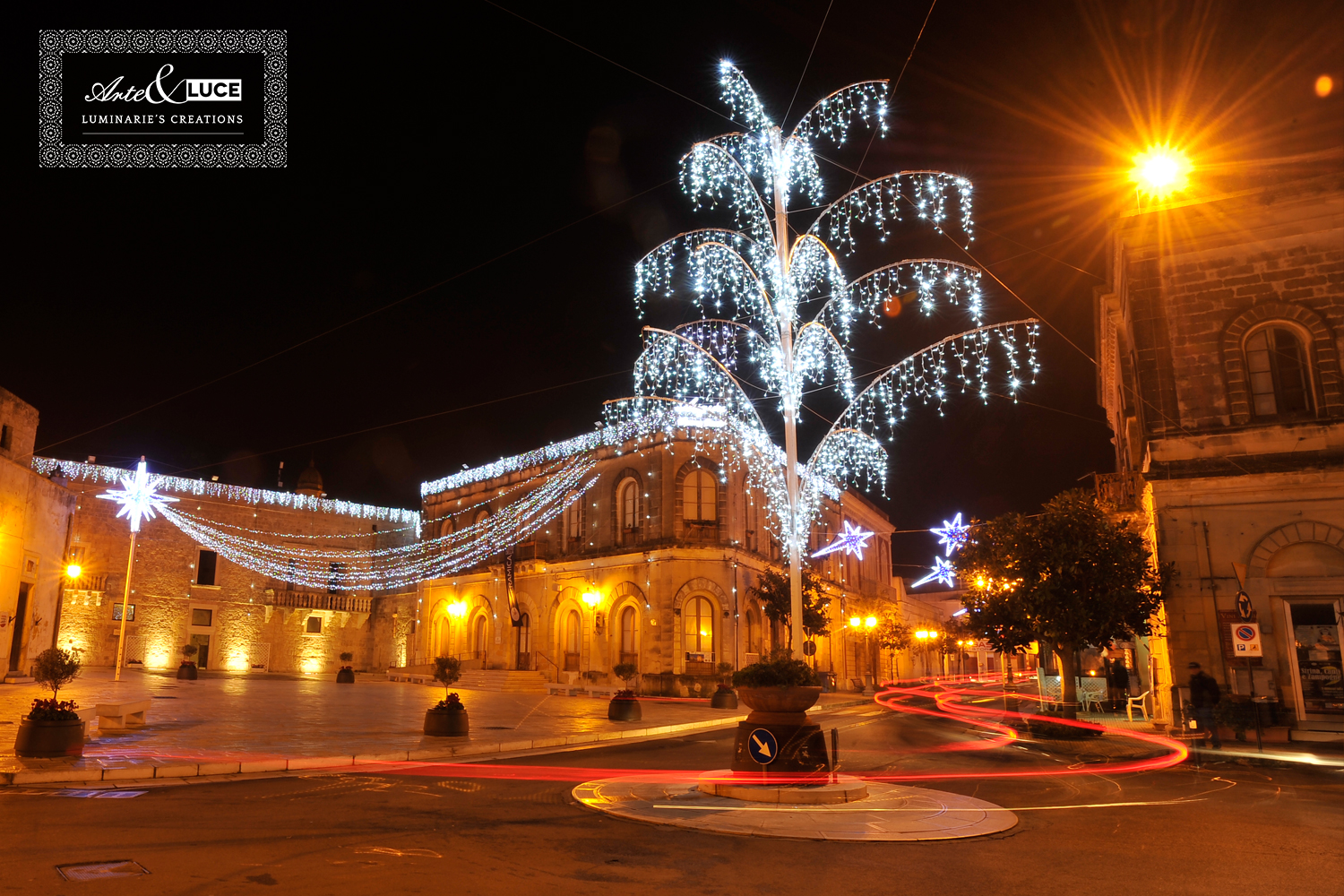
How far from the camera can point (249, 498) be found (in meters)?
44.1

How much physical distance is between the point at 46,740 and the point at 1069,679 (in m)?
21.3

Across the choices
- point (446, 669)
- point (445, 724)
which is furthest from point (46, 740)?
point (446, 669)

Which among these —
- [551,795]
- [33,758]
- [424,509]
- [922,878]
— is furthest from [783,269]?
[424,509]

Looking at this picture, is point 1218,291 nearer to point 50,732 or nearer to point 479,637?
point 50,732

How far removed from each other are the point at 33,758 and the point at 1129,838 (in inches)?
472

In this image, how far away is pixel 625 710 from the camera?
65.9ft

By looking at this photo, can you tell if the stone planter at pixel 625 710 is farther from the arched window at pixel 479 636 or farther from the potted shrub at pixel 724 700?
the arched window at pixel 479 636

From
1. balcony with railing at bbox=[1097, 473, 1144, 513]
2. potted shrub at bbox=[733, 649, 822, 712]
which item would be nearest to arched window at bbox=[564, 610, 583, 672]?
balcony with railing at bbox=[1097, 473, 1144, 513]

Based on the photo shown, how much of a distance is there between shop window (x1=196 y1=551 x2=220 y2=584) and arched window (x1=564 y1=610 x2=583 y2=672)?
751 inches

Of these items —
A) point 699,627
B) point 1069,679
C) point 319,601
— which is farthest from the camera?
point 319,601

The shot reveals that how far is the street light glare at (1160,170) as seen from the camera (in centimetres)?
1933

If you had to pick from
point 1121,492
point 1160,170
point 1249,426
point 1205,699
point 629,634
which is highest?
point 1160,170

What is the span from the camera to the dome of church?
5100 centimetres

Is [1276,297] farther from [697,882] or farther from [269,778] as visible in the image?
[269,778]
